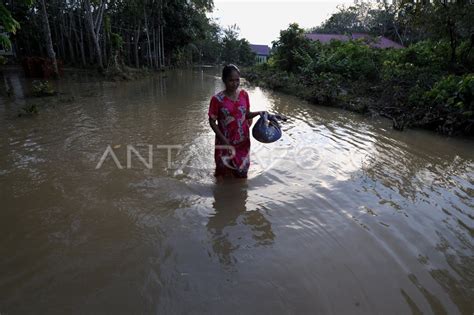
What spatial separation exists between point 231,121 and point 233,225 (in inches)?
48.3

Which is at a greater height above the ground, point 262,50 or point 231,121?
point 262,50

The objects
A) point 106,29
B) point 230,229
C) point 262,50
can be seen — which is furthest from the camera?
point 262,50

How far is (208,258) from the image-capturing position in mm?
2650

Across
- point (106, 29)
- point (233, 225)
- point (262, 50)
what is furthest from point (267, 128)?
point (262, 50)

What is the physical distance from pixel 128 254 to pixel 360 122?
7852 millimetres

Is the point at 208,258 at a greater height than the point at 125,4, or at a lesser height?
lesser

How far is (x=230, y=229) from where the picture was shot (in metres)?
3.15

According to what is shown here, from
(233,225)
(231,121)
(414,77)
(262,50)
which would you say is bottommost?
(233,225)

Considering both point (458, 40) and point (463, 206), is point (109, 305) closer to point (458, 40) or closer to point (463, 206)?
point (463, 206)

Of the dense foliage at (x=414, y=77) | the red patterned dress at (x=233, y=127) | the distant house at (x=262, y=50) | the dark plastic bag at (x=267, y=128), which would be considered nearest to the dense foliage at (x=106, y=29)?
the dense foliage at (x=414, y=77)

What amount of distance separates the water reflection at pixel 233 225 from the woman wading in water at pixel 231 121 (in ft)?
1.32

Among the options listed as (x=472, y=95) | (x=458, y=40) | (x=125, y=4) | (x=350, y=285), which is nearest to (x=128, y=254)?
(x=350, y=285)

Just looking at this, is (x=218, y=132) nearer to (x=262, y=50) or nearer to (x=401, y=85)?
(x=401, y=85)

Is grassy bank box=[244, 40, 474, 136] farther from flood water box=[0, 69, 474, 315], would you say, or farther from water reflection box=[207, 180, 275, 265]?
water reflection box=[207, 180, 275, 265]
